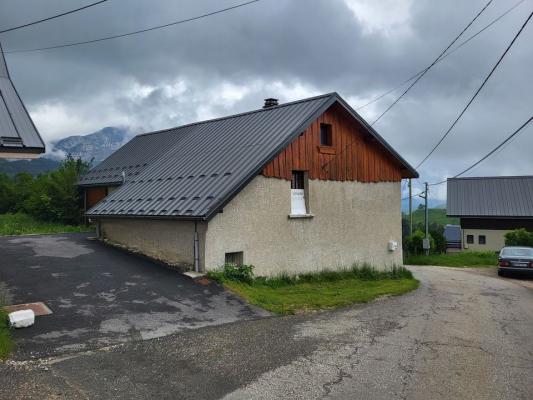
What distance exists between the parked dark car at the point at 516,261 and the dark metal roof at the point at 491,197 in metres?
21.1

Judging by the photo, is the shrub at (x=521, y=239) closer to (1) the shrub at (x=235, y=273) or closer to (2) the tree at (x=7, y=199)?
(1) the shrub at (x=235, y=273)

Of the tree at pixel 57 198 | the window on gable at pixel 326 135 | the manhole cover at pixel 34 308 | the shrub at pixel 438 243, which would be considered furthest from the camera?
the shrub at pixel 438 243

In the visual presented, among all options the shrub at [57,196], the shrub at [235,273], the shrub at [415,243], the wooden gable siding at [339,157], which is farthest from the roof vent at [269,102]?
the shrub at [415,243]

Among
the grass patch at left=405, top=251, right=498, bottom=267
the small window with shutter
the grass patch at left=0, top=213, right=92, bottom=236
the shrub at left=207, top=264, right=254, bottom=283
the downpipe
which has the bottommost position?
the grass patch at left=405, top=251, right=498, bottom=267

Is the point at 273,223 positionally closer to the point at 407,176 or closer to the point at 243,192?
the point at 243,192

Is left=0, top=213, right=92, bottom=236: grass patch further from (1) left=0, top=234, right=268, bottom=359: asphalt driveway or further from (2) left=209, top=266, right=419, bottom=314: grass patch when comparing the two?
(2) left=209, top=266, right=419, bottom=314: grass patch

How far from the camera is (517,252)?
24969 mm

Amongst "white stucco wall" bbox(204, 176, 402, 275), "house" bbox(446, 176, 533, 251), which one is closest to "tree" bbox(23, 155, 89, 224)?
"white stucco wall" bbox(204, 176, 402, 275)

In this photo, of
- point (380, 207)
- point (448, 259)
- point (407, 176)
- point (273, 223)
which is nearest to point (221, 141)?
point (273, 223)

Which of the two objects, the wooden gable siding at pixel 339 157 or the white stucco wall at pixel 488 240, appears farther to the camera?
the white stucco wall at pixel 488 240

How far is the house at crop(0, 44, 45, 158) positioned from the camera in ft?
Result: 22.7

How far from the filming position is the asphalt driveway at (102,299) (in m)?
7.78

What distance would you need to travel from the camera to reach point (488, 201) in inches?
1845

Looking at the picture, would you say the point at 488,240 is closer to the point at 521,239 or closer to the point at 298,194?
the point at 521,239
